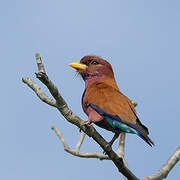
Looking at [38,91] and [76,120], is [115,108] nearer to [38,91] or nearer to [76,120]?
[76,120]

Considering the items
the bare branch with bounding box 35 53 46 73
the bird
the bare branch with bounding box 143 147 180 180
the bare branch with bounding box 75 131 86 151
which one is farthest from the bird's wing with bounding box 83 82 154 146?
the bare branch with bounding box 75 131 86 151

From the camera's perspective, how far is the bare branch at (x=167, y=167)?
646 centimetres

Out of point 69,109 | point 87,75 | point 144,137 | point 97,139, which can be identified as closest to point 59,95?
point 69,109

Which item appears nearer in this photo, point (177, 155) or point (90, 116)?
point (90, 116)

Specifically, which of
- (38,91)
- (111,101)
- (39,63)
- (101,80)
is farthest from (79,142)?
(39,63)

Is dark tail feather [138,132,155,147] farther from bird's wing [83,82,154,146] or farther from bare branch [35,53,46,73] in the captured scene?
bare branch [35,53,46,73]

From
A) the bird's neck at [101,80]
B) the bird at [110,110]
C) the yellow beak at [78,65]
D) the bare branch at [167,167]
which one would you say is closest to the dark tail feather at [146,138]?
the bird at [110,110]

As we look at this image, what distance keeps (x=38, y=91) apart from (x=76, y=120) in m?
0.80

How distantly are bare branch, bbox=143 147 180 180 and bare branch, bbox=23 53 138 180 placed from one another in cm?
83

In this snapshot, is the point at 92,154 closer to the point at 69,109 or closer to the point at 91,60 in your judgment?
the point at 91,60

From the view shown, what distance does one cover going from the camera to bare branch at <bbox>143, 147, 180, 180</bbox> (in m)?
6.46

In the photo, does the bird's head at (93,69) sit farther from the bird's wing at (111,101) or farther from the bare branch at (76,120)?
the bare branch at (76,120)

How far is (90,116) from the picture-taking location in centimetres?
593

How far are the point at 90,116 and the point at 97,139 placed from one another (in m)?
0.56
